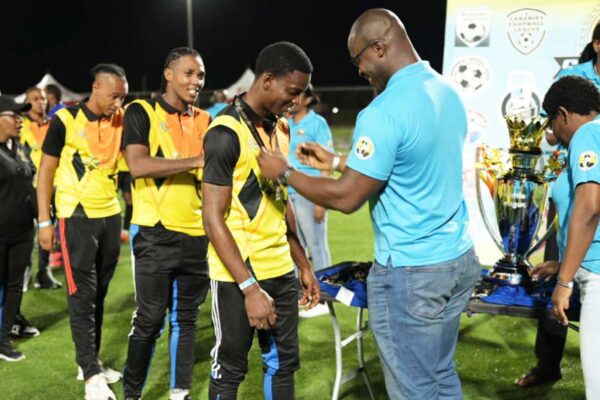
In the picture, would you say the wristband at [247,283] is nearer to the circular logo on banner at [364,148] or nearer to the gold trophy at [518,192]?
the circular logo on banner at [364,148]

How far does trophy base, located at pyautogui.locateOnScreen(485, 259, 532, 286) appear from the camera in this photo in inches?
145

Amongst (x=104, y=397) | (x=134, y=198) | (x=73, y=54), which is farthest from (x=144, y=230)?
(x=73, y=54)

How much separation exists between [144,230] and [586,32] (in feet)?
16.5

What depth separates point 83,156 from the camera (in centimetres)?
414

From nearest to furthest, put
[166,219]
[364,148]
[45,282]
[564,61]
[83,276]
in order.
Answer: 1. [364,148]
2. [166,219]
3. [83,276]
4. [564,61]
5. [45,282]

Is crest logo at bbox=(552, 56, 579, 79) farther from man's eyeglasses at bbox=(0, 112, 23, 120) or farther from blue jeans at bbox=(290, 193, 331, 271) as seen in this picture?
man's eyeglasses at bbox=(0, 112, 23, 120)

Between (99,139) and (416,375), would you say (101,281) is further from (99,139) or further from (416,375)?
(416,375)

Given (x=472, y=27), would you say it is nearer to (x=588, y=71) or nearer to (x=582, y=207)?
(x=588, y=71)

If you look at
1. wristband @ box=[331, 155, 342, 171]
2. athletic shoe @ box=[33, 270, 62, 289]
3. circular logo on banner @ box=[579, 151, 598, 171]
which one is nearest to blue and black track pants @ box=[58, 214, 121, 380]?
wristband @ box=[331, 155, 342, 171]

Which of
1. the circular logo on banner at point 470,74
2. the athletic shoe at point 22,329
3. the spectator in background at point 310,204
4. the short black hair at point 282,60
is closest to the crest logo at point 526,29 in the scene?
the circular logo on banner at point 470,74

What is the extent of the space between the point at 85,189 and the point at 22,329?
2.13m

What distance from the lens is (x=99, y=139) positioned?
4.15 m

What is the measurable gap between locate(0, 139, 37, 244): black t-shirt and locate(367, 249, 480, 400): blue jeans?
339 cm

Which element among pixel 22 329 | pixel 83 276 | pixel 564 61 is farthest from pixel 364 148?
pixel 564 61
